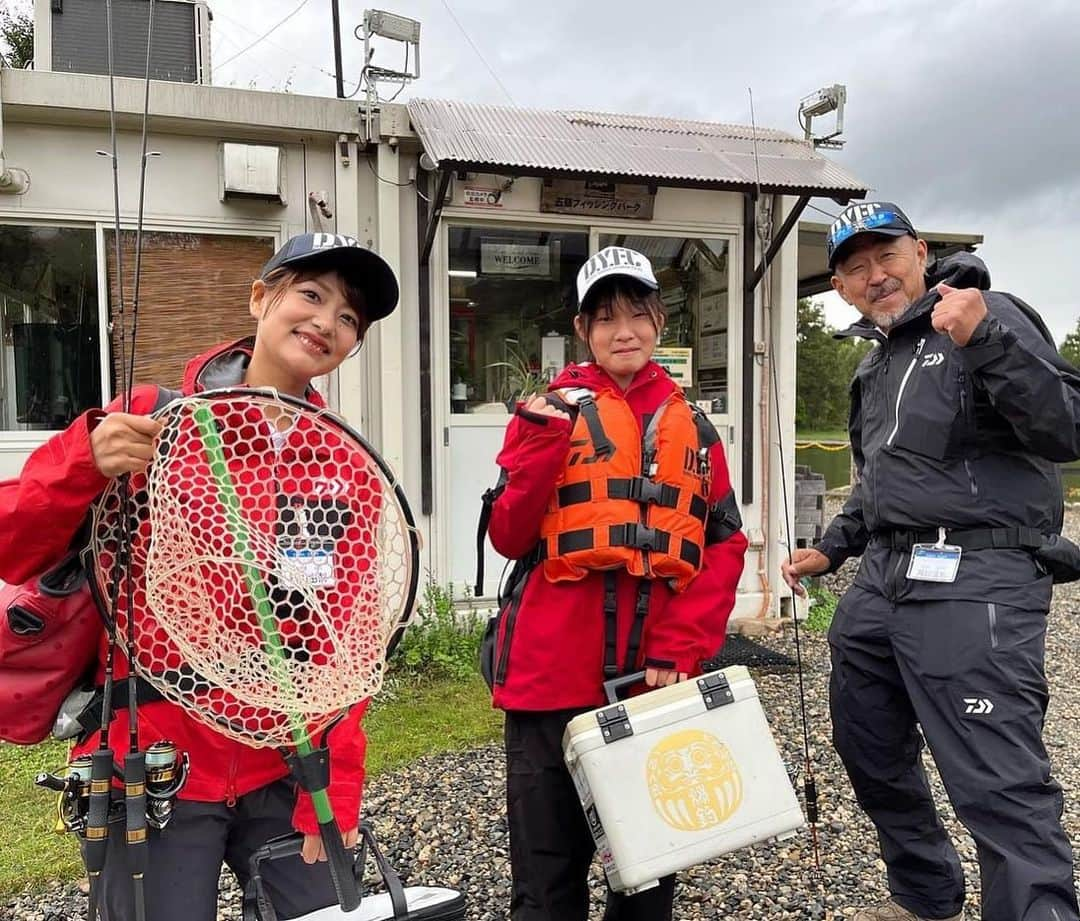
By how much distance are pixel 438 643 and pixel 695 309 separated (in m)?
3.54

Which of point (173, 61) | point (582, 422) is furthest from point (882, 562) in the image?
point (173, 61)

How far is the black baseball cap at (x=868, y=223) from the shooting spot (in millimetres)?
2523

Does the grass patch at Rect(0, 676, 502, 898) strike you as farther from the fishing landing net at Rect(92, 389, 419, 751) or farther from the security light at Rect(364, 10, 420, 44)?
the security light at Rect(364, 10, 420, 44)

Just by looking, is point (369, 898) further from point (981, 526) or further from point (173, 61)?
point (173, 61)

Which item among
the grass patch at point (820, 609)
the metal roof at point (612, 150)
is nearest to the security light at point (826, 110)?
the metal roof at point (612, 150)

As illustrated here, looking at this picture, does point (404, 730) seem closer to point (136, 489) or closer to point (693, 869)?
point (693, 869)

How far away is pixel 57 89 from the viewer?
16.5 ft

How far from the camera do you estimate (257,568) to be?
1.46 meters

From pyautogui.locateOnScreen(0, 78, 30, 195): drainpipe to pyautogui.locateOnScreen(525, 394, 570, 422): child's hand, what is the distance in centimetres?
474

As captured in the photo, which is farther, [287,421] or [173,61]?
[173,61]

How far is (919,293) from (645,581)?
1.39 meters

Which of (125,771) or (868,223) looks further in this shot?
(868,223)

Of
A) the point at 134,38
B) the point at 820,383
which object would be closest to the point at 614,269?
the point at 134,38

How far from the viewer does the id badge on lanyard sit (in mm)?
2354
